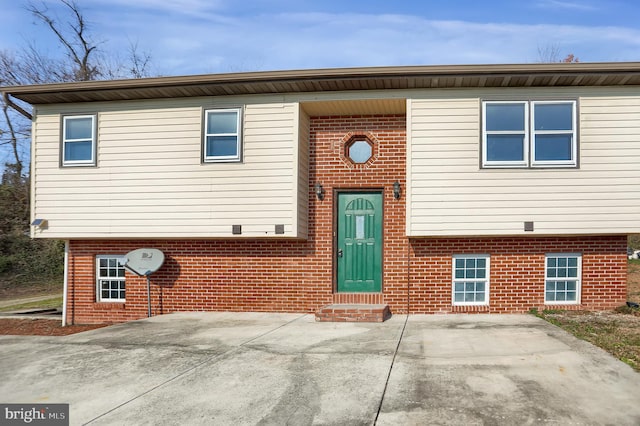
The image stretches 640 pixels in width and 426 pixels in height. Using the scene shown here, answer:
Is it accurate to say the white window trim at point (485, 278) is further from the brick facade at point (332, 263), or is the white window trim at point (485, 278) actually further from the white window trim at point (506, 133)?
the white window trim at point (506, 133)

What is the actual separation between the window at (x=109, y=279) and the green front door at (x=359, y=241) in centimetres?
Answer: 487

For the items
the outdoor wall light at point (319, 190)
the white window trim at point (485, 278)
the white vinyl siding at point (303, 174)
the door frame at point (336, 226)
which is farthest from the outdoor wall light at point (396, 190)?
the white vinyl siding at point (303, 174)

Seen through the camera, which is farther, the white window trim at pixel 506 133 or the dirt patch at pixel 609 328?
the white window trim at pixel 506 133

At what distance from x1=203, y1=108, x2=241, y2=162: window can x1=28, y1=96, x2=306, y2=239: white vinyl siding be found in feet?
0.45

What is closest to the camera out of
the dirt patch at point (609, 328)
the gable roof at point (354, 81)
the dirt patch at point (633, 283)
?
the dirt patch at point (609, 328)

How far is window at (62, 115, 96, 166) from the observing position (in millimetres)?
9875

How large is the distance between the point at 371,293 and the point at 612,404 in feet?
18.1

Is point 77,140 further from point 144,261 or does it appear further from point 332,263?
point 332,263

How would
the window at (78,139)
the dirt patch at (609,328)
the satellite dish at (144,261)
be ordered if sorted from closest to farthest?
the dirt patch at (609,328), the satellite dish at (144,261), the window at (78,139)

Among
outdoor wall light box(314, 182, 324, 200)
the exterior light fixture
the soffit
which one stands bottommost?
the exterior light fixture

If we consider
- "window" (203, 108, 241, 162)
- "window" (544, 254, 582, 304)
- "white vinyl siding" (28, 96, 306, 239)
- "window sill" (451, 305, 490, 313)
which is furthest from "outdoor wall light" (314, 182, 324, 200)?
"window" (544, 254, 582, 304)

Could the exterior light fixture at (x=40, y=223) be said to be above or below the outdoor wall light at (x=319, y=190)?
below

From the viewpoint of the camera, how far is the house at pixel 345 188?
861 centimetres

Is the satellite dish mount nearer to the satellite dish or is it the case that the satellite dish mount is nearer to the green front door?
the satellite dish
